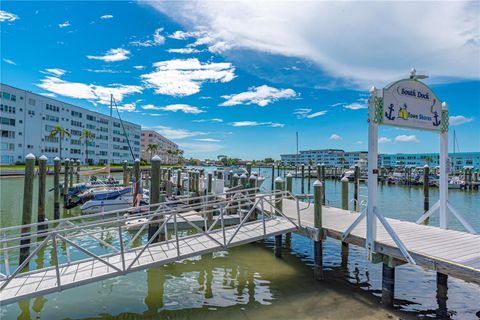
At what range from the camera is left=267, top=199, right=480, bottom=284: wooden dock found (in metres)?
6.52

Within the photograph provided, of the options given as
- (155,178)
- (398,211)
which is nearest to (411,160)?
(398,211)

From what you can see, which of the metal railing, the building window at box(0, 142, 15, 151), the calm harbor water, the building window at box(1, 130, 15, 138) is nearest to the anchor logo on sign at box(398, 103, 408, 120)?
the metal railing

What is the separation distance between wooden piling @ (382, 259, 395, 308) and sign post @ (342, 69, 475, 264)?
1.45 ft

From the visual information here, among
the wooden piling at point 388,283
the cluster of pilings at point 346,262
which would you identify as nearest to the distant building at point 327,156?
the cluster of pilings at point 346,262

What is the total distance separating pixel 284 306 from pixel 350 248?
6.35m

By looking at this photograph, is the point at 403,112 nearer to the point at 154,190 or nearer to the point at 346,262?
the point at 346,262

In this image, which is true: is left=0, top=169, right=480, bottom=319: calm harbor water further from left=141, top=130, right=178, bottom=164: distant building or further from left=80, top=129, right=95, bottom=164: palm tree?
left=141, top=130, right=178, bottom=164: distant building

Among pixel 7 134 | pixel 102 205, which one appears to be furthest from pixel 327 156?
pixel 102 205

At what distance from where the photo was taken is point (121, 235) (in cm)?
725

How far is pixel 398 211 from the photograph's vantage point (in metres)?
A: 26.6

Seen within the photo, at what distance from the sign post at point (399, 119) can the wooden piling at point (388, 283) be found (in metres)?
0.44

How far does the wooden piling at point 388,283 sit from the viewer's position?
782 cm

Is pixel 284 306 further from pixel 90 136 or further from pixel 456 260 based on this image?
pixel 90 136

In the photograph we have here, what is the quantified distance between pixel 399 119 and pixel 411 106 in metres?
0.62
